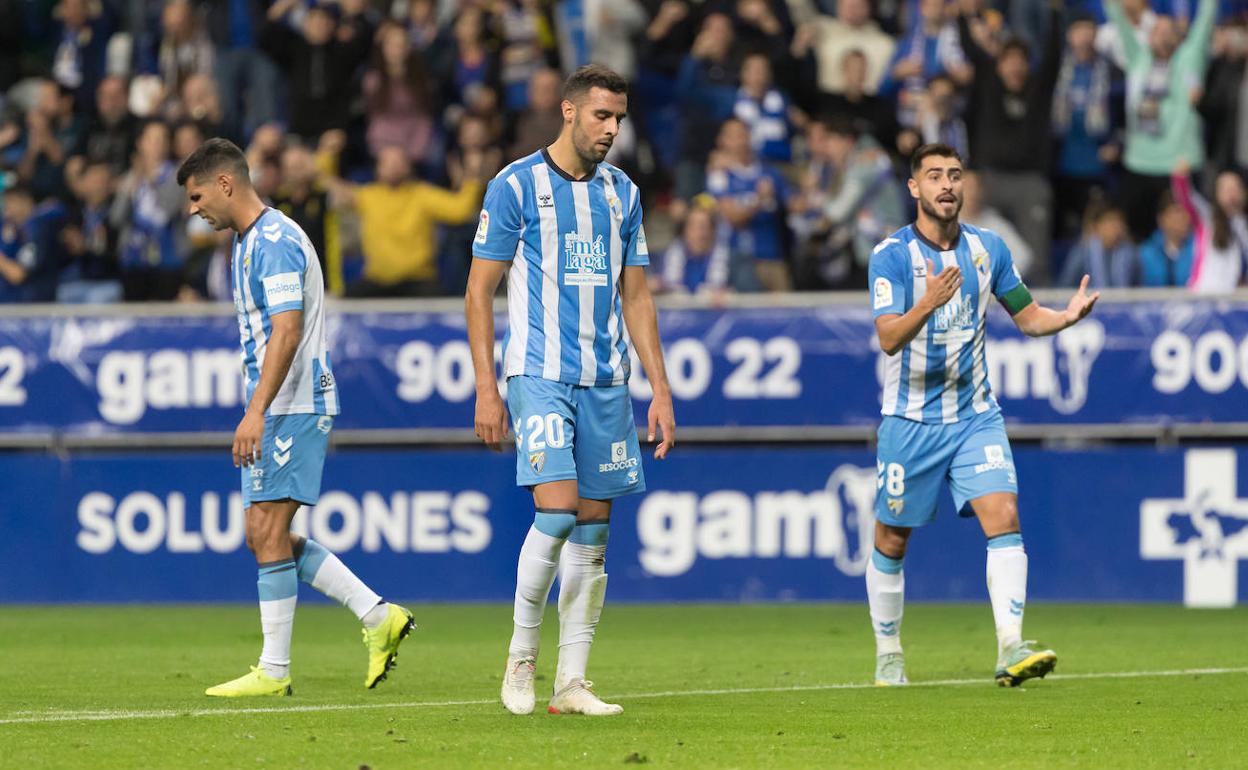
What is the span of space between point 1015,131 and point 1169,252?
5.40 feet

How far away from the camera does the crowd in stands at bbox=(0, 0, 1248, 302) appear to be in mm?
15562

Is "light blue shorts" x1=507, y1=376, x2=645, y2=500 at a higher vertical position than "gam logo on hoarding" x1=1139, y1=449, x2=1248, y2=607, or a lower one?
higher

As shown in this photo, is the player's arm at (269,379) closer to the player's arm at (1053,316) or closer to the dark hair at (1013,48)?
the player's arm at (1053,316)

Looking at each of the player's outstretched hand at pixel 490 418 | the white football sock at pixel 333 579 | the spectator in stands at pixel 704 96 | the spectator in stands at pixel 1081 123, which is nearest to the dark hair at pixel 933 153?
the player's outstretched hand at pixel 490 418

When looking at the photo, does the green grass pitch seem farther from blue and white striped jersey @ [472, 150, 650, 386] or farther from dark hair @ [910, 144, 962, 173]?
dark hair @ [910, 144, 962, 173]

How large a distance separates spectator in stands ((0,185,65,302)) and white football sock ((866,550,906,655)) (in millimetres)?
8559

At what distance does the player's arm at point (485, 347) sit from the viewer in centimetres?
745

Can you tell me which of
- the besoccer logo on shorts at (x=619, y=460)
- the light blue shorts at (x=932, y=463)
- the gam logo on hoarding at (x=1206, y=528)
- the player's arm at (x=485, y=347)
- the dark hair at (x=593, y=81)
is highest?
the dark hair at (x=593, y=81)

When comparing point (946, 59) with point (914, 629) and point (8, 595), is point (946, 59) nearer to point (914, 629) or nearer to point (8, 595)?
point (914, 629)

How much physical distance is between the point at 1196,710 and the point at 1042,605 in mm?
6166

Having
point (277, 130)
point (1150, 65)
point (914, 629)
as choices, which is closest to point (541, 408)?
point (914, 629)

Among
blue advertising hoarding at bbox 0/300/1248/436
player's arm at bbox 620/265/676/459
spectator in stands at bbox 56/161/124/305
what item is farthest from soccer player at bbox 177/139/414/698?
spectator in stands at bbox 56/161/124/305

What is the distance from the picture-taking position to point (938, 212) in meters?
9.07

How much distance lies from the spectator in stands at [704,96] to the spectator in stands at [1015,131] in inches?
72.2
